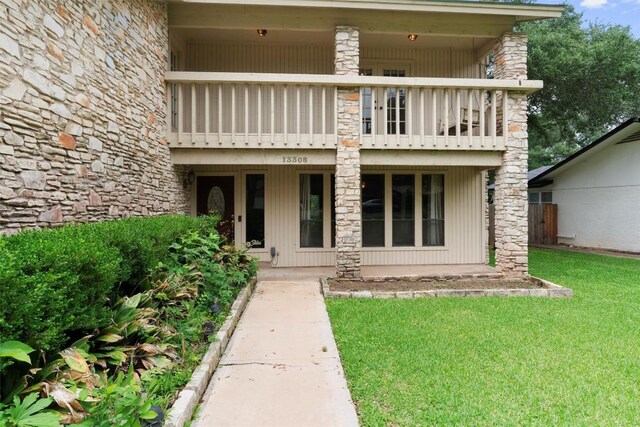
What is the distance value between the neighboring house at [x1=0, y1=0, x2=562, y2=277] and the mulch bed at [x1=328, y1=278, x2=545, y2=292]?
12.4 inches

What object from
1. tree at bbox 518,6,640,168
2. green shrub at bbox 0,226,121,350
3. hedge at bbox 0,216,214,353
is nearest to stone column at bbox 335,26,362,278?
hedge at bbox 0,216,214,353

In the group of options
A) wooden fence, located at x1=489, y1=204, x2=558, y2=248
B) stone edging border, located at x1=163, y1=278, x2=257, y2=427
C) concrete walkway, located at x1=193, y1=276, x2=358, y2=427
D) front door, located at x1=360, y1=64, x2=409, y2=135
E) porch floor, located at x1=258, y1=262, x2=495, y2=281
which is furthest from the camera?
wooden fence, located at x1=489, y1=204, x2=558, y2=248

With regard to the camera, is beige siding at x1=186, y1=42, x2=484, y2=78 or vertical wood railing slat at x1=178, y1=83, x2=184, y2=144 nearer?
vertical wood railing slat at x1=178, y1=83, x2=184, y2=144

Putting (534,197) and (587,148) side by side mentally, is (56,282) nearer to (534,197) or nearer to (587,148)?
(587,148)

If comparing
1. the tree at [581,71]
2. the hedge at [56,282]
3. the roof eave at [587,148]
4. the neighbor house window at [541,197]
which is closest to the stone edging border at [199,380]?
the hedge at [56,282]

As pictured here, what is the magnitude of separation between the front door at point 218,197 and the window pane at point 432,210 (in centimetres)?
482

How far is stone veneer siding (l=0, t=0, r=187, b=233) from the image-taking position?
3.58 meters

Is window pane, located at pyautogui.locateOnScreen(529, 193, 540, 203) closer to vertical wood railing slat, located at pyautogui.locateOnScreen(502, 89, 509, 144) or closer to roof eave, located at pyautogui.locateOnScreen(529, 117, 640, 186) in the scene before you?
roof eave, located at pyautogui.locateOnScreen(529, 117, 640, 186)

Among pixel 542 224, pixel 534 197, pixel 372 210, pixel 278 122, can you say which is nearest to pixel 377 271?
pixel 372 210

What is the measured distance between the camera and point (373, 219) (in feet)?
30.9

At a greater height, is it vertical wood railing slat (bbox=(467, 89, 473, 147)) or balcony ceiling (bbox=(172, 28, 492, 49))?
balcony ceiling (bbox=(172, 28, 492, 49))

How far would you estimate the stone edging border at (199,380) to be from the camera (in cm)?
251

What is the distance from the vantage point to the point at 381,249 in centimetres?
931

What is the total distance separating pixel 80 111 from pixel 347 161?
4.39 m
